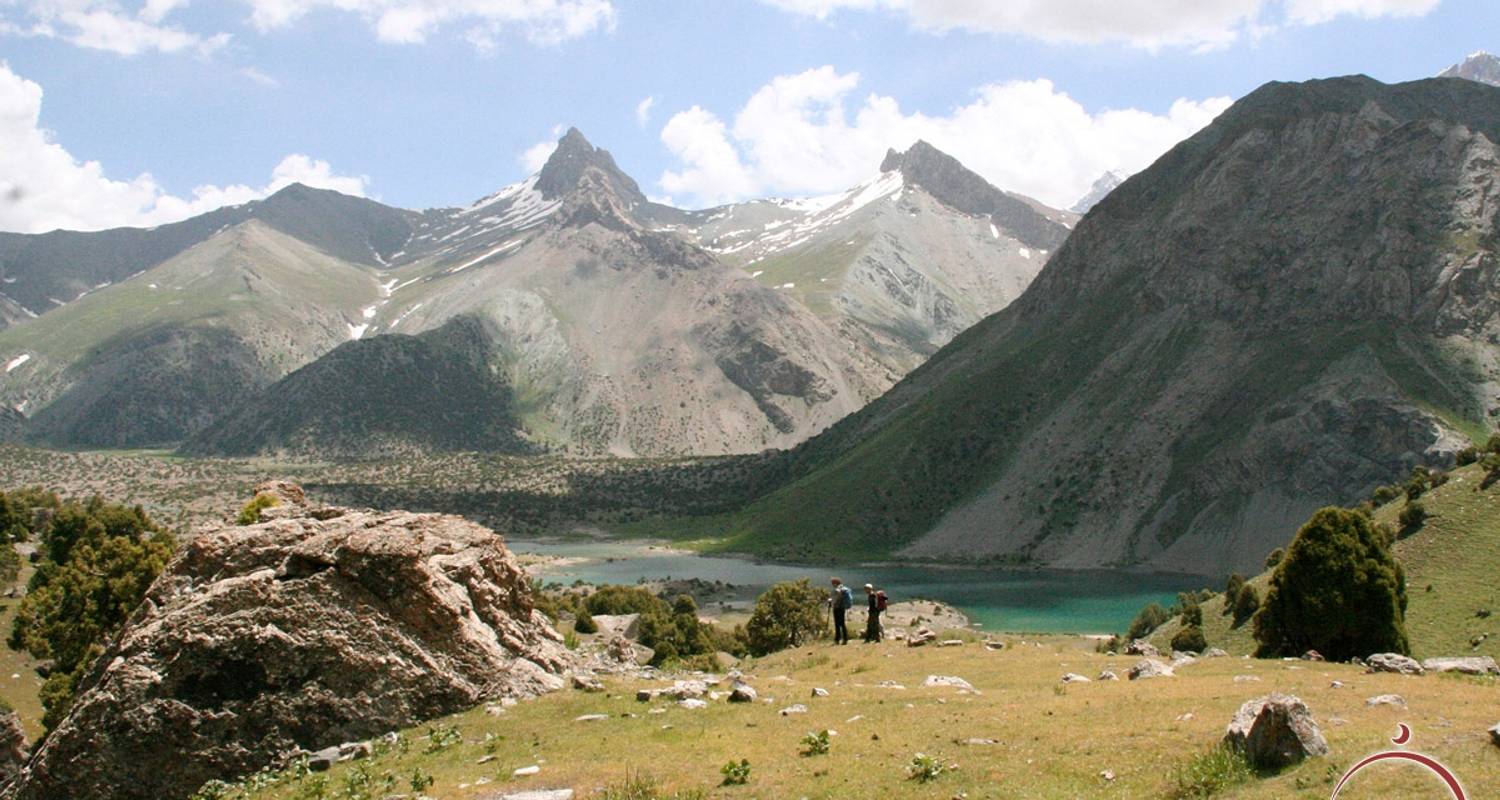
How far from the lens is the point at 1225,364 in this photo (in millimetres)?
146375

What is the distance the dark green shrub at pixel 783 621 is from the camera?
4750cm

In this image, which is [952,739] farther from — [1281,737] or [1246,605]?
[1246,605]

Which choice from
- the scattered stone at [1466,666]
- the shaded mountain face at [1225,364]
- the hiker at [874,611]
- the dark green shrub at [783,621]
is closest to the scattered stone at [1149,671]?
the scattered stone at [1466,666]

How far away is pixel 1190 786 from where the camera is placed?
13.5 m

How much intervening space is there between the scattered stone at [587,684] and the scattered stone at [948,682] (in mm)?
7902

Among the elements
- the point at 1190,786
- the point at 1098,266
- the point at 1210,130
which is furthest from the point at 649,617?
the point at 1210,130

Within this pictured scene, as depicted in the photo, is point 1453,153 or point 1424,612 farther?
point 1453,153

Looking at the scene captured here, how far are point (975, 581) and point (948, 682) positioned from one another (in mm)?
103981

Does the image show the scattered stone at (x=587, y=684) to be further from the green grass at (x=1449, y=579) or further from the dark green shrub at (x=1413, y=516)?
the dark green shrub at (x=1413, y=516)

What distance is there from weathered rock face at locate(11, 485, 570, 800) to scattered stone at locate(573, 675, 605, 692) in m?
0.75

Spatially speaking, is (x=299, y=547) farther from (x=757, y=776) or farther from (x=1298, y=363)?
(x=1298, y=363)

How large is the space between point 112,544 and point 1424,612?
210 ft

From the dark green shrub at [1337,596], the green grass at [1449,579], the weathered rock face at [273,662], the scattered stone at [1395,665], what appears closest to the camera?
the weathered rock face at [273,662]

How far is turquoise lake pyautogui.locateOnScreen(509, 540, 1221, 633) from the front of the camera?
303 ft
